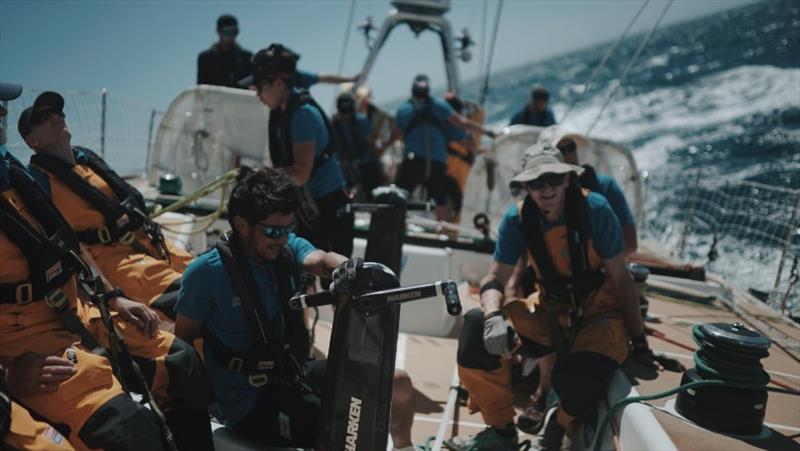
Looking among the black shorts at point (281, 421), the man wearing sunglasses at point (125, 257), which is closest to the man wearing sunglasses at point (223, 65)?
the man wearing sunglasses at point (125, 257)

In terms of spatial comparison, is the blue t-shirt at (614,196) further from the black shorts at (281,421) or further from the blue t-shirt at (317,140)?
the black shorts at (281,421)

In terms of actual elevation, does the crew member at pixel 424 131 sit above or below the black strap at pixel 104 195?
above

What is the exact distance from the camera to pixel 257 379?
2.25m

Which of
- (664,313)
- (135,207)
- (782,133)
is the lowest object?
(664,313)

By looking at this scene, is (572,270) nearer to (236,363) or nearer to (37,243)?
(236,363)

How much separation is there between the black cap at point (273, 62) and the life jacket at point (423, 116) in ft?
9.88

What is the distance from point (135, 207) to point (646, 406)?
243 centimetres

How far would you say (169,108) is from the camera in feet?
19.4

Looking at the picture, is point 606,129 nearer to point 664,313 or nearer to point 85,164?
point 664,313

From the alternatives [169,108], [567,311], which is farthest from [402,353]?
[169,108]

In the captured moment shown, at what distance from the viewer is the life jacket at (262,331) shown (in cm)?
220

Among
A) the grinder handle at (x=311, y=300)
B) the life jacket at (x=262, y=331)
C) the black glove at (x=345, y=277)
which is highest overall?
the black glove at (x=345, y=277)

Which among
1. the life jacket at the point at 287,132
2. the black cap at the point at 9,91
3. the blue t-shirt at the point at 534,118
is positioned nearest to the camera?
the black cap at the point at 9,91

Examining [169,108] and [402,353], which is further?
[169,108]
